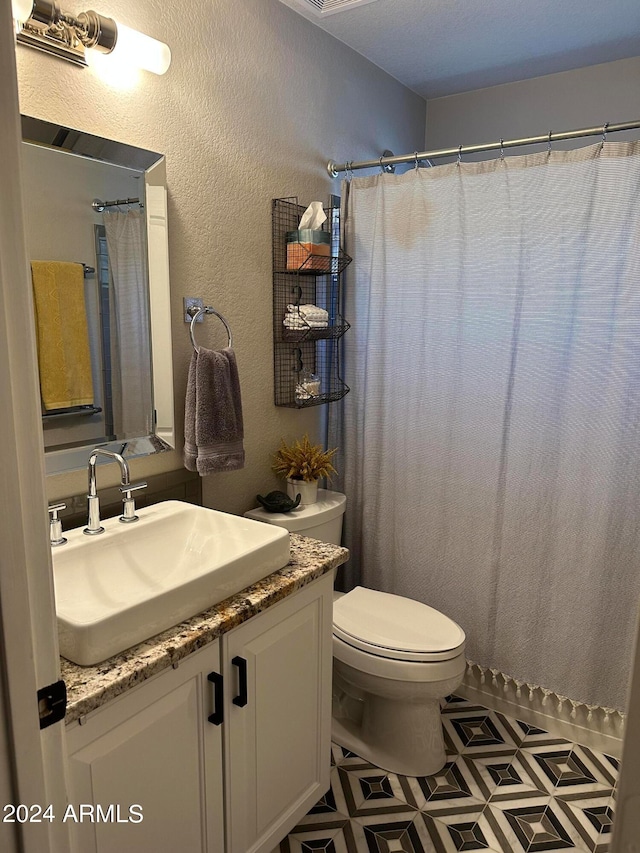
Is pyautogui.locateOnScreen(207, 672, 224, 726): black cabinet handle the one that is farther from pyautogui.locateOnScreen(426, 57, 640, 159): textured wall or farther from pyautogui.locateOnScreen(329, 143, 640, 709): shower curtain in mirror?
pyautogui.locateOnScreen(426, 57, 640, 159): textured wall

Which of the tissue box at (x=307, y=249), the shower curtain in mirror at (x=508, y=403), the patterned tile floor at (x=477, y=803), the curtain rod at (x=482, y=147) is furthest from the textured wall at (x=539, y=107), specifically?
the patterned tile floor at (x=477, y=803)

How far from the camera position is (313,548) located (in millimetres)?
1818

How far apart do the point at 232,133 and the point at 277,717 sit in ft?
5.75

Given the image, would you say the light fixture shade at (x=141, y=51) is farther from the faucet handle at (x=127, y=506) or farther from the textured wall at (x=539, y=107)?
the textured wall at (x=539, y=107)

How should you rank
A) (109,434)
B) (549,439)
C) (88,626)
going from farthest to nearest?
1. (549,439)
2. (109,434)
3. (88,626)

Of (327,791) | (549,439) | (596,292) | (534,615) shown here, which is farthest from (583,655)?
(596,292)

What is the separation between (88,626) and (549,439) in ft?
5.40

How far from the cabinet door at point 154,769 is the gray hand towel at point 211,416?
67cm

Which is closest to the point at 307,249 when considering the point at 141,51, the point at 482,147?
the point at 482,147

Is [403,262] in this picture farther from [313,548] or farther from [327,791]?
[327,791]

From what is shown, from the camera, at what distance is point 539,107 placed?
2814 mm

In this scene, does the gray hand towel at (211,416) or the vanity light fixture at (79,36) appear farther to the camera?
the gray hand towel at (211,416)

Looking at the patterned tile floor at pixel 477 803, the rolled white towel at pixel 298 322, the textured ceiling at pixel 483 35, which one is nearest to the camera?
the patterned tile floor at pixel 477 803

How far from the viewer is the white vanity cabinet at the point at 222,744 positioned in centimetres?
118
